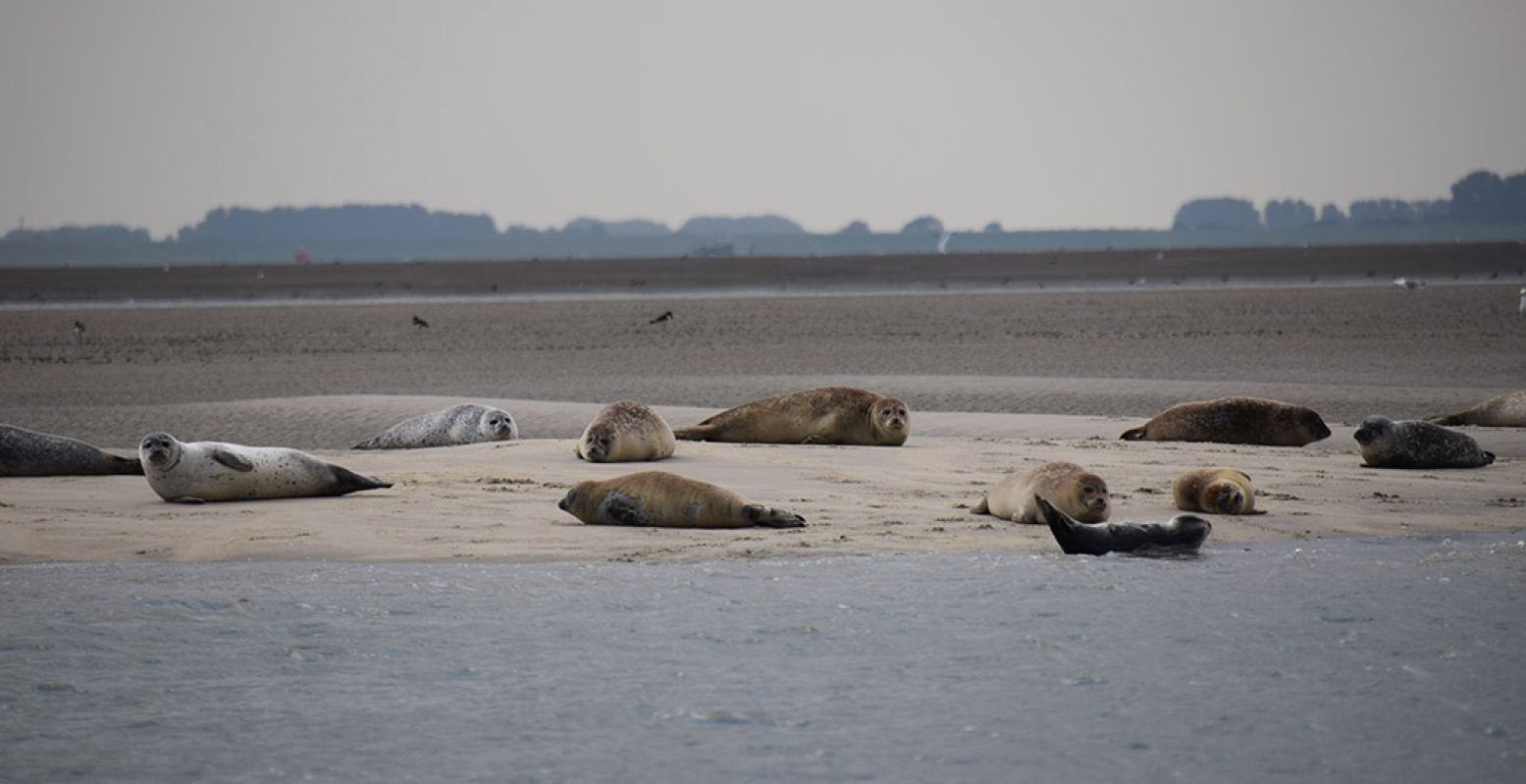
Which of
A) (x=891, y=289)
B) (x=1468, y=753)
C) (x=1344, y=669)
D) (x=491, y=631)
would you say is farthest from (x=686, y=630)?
(x=891, y=289)

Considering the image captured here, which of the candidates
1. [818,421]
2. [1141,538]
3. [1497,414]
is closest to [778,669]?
[1141,538]

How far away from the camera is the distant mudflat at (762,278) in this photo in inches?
1523

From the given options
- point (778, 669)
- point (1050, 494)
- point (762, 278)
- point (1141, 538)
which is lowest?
point (778, 669)

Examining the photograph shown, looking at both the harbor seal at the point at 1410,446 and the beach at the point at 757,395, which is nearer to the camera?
the beach at the point at 757,395

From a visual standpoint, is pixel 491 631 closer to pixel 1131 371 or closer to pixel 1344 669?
pixel 1344 669

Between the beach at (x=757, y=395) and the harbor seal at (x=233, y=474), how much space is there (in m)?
0.16

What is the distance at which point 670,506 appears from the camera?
7.23m

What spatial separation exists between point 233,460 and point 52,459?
5.98 feet

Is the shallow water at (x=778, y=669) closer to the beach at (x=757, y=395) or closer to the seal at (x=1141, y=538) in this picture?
the seal at (x=1141, y=538)

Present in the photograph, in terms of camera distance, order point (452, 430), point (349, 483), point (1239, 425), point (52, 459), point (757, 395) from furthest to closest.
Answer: point (757, 395) → point (452, 430) → point (1239, 425) → point (52, 459) → point (349, 483)

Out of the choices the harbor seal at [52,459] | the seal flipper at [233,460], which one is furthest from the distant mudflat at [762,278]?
the seal flipper at [233,460]

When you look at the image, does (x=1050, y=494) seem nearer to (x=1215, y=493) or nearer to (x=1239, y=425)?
(x=1215, y=493)

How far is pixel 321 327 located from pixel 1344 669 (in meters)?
24.0

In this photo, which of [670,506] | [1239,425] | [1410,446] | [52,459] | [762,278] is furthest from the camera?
[762,278]
